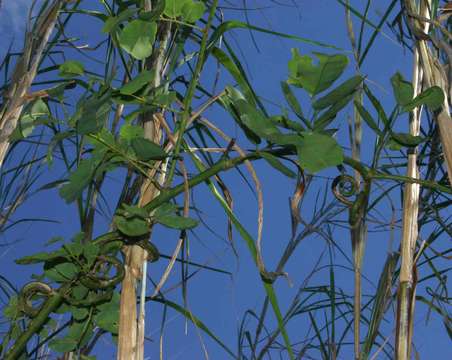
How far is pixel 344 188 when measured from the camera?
642 millimetres

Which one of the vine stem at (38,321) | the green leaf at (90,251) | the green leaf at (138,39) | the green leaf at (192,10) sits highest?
the green leaf at (192,10)

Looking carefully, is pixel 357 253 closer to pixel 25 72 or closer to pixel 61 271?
pixel 61 271

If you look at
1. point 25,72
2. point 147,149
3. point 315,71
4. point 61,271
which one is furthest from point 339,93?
point 25,72

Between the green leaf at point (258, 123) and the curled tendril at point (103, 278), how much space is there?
0.54 feet

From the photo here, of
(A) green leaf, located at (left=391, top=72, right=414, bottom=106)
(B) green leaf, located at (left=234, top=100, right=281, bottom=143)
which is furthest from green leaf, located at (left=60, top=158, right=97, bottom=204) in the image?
(A) green leaf, located at (left=391, top=72, right=414, bottom=106)

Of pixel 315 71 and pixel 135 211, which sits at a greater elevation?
pixel 315 71

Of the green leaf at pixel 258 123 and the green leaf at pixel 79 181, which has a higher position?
the green leaf at pixel 258 123

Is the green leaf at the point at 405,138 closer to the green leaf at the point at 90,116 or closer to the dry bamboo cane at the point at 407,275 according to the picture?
the dry bamboo cane at the point at 407,275

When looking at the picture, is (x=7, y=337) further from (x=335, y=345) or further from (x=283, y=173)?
(x=335, y=345)

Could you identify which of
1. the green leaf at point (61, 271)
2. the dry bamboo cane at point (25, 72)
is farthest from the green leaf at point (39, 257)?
the dry bamboo cane at point (25, 72)

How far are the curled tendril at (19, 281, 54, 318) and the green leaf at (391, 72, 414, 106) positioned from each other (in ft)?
1.11

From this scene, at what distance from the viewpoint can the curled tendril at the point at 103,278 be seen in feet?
1.94

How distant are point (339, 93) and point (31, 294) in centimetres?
32

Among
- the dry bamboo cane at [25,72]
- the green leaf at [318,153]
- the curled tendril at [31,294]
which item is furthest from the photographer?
the dry bamboo cane at [25,72]
